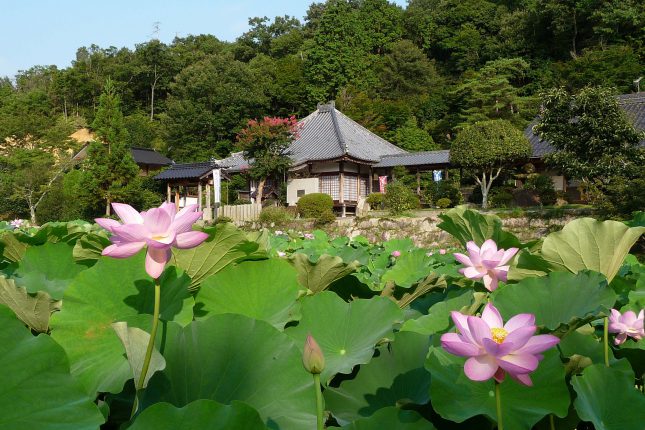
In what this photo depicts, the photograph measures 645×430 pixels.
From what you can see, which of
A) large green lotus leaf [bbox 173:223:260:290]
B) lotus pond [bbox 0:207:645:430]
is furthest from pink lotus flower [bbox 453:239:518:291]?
large green lotus leaf [bbox 173:223:260:290]

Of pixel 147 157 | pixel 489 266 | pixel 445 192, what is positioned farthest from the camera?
pixel 147 157

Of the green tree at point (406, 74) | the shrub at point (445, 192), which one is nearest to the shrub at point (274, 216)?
the shrub at point (445, 192)

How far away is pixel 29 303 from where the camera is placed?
678 mm

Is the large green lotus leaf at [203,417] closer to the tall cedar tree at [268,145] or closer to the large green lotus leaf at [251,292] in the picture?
the large green lotus leaf at [251,292]

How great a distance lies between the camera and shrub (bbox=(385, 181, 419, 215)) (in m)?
15.1

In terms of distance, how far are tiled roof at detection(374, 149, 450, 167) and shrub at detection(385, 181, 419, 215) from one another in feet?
9.91

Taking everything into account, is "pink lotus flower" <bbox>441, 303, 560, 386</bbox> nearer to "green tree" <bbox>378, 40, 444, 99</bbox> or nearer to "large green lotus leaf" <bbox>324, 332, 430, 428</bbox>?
"large green lotus leaf" <bbox>324, 332, 430, 428</bbox>

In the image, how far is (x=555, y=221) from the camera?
12.2 meters

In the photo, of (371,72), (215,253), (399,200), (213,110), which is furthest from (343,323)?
(371,72)

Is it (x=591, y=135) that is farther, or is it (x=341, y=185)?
(x=341, y=185)

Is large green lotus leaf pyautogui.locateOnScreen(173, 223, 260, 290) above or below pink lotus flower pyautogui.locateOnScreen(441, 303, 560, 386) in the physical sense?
above

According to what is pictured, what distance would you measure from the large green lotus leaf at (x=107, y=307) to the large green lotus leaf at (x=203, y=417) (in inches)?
9.4

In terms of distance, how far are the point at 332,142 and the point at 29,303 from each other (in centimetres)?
1843

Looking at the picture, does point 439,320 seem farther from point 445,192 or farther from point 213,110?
point 213,110
